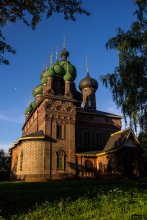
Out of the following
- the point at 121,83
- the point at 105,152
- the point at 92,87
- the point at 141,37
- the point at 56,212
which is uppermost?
the point at 92,87

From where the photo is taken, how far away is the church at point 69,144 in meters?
28.7

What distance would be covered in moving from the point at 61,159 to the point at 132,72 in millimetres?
18058

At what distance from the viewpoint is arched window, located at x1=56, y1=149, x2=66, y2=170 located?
29.7m

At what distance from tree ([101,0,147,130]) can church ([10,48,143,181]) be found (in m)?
14.2

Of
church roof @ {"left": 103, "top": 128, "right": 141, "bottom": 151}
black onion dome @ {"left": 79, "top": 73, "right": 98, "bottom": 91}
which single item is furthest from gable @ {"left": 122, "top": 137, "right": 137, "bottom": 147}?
black onion dome @ {"left": 79, "top": 73, "right": 98, "bottom": 91}

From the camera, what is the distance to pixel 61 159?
2995cm

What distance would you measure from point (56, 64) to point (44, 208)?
3094 centimetres

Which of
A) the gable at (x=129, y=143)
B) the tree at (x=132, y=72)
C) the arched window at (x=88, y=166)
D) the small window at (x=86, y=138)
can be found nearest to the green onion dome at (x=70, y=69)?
the small window at (x=86, y=138)

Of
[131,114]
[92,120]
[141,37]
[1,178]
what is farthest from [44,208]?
[1,178]

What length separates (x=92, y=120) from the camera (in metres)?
35.4

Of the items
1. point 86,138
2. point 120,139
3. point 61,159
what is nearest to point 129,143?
point 120,139

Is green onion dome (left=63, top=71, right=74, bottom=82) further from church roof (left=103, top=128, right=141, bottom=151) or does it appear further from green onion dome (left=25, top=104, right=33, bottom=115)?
green onion dome (left=25, top=104, right=33, bottom=115)

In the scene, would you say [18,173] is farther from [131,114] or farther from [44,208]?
[44,208]

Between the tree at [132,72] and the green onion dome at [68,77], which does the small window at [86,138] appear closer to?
the green onion dome at [68,77]
